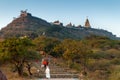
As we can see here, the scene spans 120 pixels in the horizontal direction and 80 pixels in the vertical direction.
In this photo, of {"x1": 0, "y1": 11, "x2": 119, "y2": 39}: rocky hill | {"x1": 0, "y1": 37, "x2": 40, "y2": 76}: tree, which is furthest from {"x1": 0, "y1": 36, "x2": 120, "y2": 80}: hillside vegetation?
{"x1": 0, "y1": 11, "x2": 119, "y2": 39}: rocky hill

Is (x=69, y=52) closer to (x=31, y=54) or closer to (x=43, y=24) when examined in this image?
(x=31, y=54)

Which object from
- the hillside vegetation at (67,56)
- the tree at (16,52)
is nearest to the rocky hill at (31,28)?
the hillside vegetation at (67,56)

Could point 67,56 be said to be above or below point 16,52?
below

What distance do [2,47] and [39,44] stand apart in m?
19.5

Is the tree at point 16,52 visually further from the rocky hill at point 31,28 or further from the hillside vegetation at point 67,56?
the rocky hill at point 31,28

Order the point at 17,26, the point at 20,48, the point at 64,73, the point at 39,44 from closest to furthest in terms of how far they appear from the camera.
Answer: the point at 20,48, the point at 64,73, the point at 39,44, the point at 17,26

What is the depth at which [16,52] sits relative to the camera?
26.1 m

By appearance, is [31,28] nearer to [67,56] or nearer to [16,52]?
[67,56]

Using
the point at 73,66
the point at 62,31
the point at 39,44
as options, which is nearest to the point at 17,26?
the point at 62,31

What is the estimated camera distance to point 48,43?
4578 cm

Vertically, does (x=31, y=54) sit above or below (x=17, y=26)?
below

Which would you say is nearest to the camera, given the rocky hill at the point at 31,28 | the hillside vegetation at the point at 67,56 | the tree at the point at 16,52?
the tree at the point at 16,52

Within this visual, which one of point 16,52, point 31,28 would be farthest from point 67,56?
point 31,28

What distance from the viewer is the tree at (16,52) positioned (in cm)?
2581
